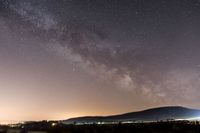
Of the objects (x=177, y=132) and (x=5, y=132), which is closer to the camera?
(x=177, y=132)

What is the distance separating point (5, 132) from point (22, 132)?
513 cm

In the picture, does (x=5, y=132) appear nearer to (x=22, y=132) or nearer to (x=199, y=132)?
(x=22, y=132)

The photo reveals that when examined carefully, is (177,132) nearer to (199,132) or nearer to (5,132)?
(199,132)

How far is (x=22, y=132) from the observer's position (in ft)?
260

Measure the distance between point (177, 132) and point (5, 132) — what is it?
4433 cm

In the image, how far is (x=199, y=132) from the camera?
59844 mm

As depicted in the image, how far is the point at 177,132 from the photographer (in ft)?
203

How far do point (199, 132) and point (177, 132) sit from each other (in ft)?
15.0

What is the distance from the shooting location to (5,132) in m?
75.6

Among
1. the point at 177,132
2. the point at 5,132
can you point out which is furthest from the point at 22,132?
the point at 177,132

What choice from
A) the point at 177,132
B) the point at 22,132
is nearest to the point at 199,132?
the point at 177,132

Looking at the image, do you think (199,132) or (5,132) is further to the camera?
(5,132)

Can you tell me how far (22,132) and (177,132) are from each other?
139 feet
